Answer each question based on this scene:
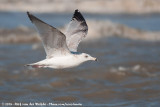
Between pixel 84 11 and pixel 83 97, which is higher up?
pixel 84 11

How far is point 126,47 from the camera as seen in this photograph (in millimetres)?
16406

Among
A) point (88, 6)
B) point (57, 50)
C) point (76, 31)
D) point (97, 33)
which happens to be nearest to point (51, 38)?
point (57, 50)

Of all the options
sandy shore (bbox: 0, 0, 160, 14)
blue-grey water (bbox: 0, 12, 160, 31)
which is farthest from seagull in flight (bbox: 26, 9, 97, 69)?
sandy shore (bbox: 0, 0, 160, 14)

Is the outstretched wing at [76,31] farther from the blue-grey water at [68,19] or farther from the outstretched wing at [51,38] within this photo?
the blue-grey water at [68,19]

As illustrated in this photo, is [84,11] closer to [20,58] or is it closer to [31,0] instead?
[31,0]

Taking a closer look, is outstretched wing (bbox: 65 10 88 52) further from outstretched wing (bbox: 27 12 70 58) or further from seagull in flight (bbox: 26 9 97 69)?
outstretched wing (bbox: 27 12 70 58)

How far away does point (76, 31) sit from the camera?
31.4 ft

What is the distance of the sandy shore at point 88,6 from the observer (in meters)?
28.6

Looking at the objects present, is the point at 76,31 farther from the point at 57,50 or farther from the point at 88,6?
the point at 88,6

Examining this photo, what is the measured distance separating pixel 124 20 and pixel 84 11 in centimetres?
451

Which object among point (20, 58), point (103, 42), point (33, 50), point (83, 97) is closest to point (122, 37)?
point (103, 42)

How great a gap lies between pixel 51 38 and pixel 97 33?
427 inches

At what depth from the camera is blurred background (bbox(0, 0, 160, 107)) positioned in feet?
34.2

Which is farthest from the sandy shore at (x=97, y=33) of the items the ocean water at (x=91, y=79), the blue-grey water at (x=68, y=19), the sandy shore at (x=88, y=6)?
the sandy shore at (x=88, y=6)
